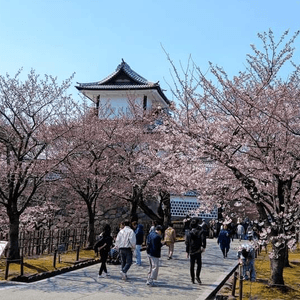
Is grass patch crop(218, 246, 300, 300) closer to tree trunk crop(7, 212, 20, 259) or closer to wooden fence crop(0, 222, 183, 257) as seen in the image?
wooden fence crop(0, 222, 183, 257)

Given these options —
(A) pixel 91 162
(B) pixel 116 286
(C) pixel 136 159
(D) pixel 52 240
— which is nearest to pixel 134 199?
(C) pixel 136 159

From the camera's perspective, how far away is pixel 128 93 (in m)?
31.4

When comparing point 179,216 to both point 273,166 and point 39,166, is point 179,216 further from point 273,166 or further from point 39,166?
point 273,166

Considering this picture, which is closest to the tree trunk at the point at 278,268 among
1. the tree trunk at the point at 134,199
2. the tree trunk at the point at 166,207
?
the tree trunk at the point at 134,199

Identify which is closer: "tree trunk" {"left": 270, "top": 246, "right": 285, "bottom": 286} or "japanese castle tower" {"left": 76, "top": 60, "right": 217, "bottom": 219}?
"tree trunk" {"left": 270, "top": 246, "right": 285, "bottom": 286}

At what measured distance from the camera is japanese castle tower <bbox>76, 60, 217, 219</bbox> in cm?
3175

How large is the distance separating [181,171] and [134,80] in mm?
21422

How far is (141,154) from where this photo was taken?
21000mm

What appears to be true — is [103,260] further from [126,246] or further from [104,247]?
[126,246]

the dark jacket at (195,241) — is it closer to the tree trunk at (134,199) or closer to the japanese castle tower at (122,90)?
the tree trunk at (134,199)

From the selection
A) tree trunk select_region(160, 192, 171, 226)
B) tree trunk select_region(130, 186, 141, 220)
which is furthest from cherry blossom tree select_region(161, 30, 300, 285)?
tree trunk select_region(160, 192, 171, 226)

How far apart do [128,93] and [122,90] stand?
1.07 meters

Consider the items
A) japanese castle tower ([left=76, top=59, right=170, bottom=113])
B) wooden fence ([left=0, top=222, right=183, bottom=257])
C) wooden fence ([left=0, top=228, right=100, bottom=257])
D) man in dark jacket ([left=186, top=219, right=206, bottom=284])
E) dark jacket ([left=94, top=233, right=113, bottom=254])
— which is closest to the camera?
man in dark jacket ([left=186, top=219, right=206, bottom=284])

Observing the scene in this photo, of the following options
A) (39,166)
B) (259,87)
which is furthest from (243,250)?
(39,166)
